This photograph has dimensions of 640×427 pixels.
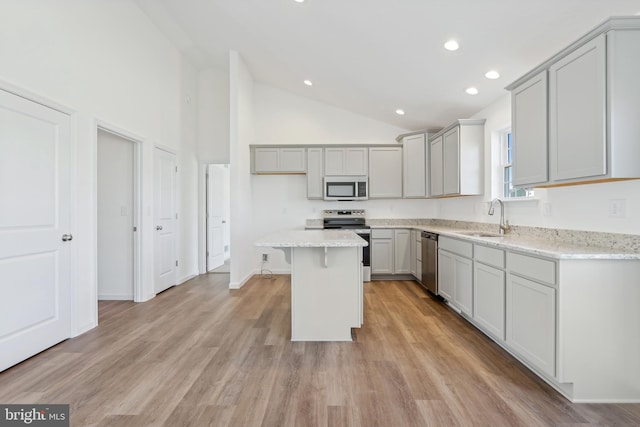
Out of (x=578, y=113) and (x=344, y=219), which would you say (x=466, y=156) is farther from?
(x=344, y=219)

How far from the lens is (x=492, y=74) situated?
3240 mm

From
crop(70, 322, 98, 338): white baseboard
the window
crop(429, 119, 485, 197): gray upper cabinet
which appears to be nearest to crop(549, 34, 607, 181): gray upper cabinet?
the window

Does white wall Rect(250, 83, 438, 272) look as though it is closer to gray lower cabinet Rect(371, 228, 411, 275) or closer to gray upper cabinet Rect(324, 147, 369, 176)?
gray upper cabinet Rect(324, 147, 369, 176)

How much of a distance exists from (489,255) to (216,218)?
16.4 ft

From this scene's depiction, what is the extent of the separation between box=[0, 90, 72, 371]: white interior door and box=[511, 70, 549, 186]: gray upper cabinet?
13.1 feet

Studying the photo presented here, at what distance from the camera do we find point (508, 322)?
2475 millimetres

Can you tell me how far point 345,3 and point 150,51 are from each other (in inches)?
112

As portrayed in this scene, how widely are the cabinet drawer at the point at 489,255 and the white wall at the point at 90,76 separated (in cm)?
382

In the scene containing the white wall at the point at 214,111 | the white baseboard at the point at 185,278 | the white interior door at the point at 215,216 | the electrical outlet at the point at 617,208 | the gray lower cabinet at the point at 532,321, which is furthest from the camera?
the white interior door at the point at 215,216

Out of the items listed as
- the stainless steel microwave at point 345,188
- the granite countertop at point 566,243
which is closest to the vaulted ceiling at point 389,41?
the stainless steel microwave at point 345,188

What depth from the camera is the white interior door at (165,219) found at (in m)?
4.42

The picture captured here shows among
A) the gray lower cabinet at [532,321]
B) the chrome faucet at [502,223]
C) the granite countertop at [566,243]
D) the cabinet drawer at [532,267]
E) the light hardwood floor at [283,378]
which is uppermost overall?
the chrome faucet at [502,223]

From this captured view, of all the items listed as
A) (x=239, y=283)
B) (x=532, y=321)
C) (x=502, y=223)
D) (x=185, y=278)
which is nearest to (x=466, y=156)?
(x=502, y=223)

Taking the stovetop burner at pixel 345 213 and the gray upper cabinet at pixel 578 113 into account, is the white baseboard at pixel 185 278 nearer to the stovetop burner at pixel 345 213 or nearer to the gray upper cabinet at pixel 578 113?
the stovetop burner at pixel 345 213
